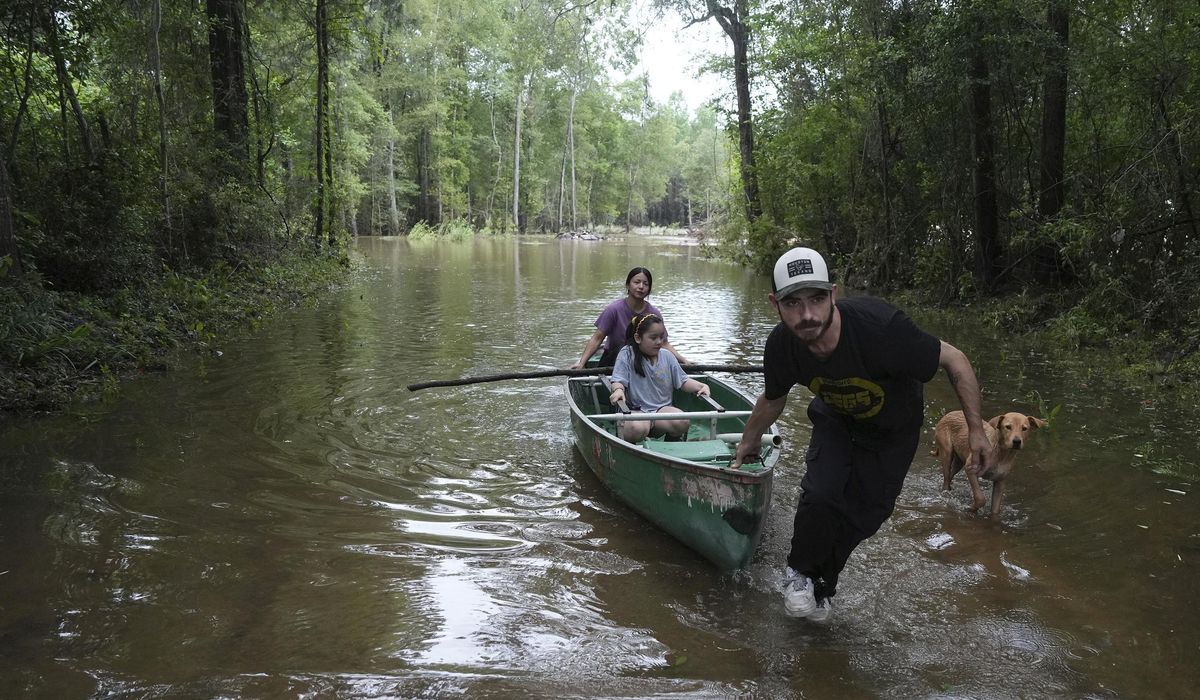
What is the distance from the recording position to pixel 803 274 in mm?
3227

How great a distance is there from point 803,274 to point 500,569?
8.32ft

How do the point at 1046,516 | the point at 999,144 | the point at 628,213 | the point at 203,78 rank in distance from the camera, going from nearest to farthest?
1. the point at 1046,516
2. the point at 999,144
3. the point at 203,78
4. the point at 628,213

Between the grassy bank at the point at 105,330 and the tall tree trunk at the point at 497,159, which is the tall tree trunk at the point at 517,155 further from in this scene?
the grassy bank at the point at 105,330

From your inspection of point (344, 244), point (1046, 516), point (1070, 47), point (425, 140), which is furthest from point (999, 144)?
point (425, 140)

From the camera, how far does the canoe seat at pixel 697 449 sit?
5.39 m

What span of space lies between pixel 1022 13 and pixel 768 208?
389 inches

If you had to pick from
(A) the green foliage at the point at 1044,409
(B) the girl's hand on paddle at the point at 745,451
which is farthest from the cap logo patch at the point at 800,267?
(A) the green foliage at the point at 1044,409

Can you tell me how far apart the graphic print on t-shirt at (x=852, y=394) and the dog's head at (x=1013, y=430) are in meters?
2.03

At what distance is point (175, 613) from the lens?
3.88 meters

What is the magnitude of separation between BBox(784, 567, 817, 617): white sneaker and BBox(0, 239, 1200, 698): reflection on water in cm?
16

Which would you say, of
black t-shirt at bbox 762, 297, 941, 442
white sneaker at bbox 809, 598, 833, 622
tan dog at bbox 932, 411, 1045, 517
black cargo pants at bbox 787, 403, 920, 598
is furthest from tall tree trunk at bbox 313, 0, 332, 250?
white sneaker at bbox 809, 598, 833, 622

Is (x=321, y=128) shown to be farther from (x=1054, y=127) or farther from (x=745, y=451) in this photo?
(x=745, y=451)

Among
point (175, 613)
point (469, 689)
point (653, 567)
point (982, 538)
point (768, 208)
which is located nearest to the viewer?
point (469, 689)

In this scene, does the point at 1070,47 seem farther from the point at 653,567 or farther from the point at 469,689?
the point at 469,689
